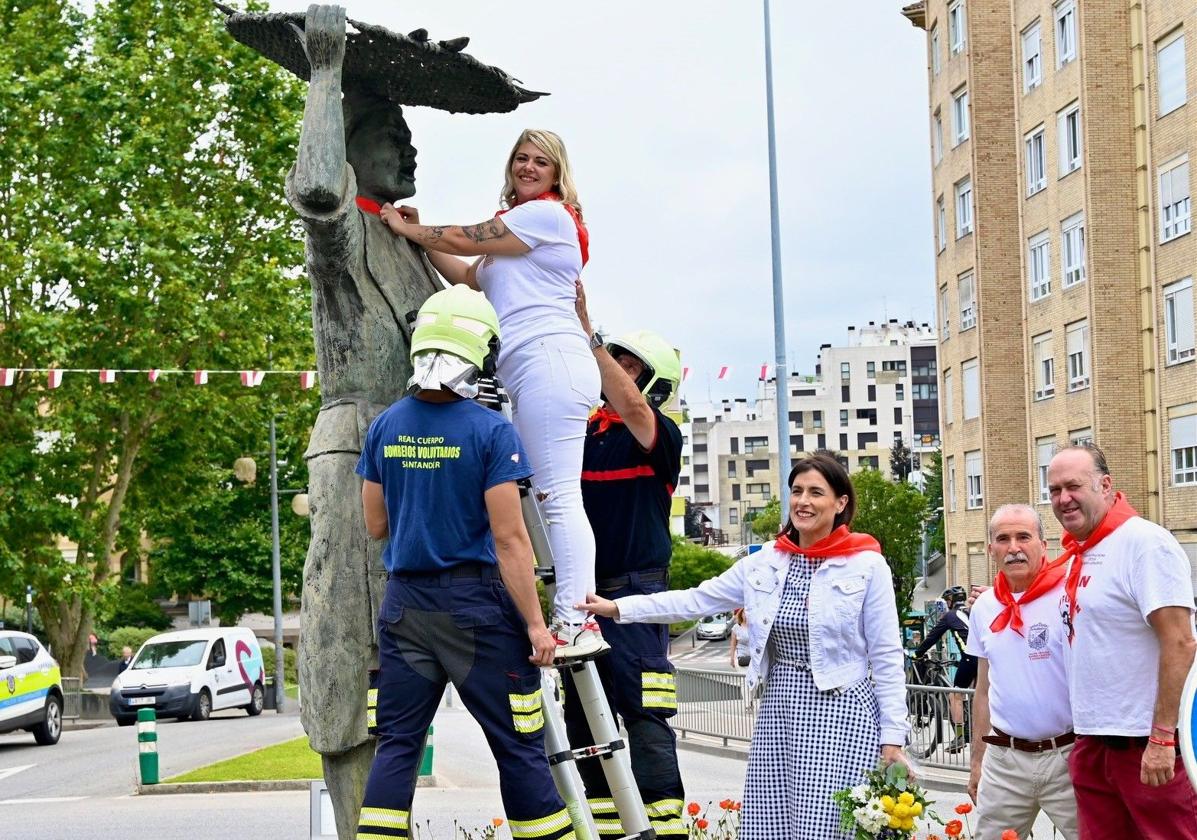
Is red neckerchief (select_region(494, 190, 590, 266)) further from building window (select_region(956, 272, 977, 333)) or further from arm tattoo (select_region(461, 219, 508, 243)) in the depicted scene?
building window (select_region(956, 272, 977, 333))

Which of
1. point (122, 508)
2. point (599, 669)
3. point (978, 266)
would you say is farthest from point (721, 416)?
point (599, 669)

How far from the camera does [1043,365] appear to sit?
48.9 metres

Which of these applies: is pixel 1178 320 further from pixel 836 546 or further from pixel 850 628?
pixel 850 628

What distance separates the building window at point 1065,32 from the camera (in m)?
45.7

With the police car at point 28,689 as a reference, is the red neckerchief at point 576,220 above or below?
above

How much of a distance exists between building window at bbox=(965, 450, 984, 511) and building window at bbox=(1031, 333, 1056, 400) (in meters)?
6.06

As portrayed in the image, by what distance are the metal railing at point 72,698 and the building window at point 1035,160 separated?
88.8 feet

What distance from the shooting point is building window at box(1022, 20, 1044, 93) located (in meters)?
48.2

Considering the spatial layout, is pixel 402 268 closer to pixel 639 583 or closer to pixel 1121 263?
pixel 639 583

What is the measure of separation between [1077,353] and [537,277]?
41465 millimetres

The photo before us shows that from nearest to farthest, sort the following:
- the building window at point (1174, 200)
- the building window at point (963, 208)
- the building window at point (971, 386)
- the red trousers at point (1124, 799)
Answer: the red trousers at point (1124, 799) → the building window at point (1174, 200) → the building window at point (963, 208) → the building window at point (971, 386)

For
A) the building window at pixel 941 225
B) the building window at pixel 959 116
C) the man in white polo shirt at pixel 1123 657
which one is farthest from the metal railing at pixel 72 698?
the man in white polo shirt at pixel 1123 657

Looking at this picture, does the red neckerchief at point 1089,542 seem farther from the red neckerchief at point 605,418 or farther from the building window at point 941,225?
the building window at point 941,225

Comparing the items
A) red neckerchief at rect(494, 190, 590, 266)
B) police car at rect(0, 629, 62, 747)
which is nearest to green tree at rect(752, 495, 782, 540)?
police car at rect(0, 629, 62, 747)
